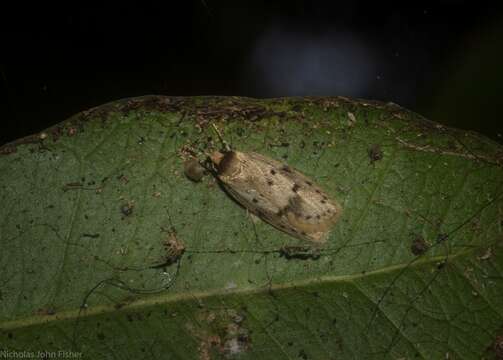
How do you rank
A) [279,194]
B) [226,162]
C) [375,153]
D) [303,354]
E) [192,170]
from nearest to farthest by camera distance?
1. [303,354]
2. [375,153]
3. [192,170]
4. [226,162]
5. [279,194]

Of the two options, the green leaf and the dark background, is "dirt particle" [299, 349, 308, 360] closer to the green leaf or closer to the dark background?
the green leaf

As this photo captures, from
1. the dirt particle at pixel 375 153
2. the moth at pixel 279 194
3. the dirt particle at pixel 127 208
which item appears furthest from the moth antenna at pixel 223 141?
the dirt particle at pixel 375 153

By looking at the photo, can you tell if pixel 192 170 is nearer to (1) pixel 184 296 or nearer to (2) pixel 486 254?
(1) pixel 184 296

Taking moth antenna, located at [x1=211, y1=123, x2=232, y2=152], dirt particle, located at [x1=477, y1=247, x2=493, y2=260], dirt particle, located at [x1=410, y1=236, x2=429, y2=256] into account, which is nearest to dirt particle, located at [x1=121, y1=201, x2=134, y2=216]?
moth antenna, located at [x1=211, y1=123, x2=232, y2=152]

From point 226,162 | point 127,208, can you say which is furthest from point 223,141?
point 127,208

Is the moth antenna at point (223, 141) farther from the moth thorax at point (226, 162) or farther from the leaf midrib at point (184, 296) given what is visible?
the leaf midrib at point (184, 296)

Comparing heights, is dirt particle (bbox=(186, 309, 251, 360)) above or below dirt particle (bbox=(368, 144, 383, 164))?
below

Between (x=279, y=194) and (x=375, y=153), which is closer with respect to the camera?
(x=375, y=153)

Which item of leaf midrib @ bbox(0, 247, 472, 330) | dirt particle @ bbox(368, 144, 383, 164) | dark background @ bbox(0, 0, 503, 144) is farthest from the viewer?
dark background @ bbox(0, 0, 503, 144)
